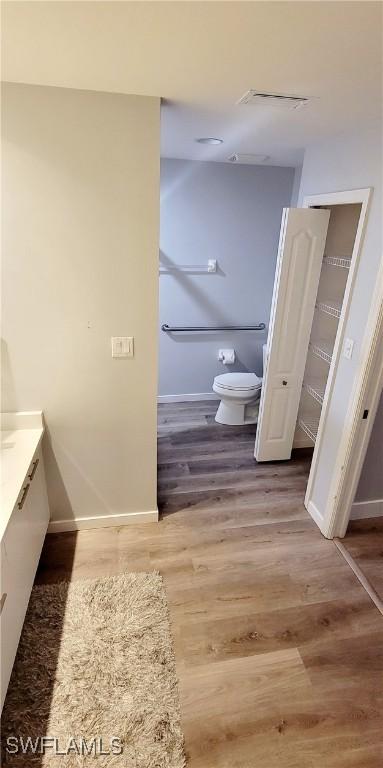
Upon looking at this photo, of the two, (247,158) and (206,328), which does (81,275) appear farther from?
(206,328)

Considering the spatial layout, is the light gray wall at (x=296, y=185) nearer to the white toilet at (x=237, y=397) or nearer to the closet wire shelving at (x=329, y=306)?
the closet wire shelving at (x=329, y=306)

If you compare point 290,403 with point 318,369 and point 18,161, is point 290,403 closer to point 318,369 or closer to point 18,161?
point 318,369

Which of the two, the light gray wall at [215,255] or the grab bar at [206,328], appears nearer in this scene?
the light gray wall at [215,255]

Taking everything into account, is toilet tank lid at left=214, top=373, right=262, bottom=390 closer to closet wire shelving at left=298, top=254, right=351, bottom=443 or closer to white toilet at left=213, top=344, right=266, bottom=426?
white toilet at left=213, top=344, right=266, bottom=426

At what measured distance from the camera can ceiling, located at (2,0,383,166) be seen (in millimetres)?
1044

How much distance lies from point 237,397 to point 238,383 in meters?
0.14

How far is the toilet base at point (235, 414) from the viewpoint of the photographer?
3797mm

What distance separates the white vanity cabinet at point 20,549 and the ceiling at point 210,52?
1588 millimetres

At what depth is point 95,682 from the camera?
5.23ft

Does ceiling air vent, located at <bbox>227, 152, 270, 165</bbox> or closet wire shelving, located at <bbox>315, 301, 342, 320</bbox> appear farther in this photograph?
ceiling air vent, located at <bbox>227, 152, 270, 165</bbox>

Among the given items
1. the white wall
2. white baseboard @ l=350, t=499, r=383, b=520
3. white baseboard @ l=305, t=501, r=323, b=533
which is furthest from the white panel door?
white baseboard @ l=350, t=499, r=383, b=520

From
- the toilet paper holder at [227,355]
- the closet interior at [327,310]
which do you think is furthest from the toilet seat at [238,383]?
the closet interior at [327,310]

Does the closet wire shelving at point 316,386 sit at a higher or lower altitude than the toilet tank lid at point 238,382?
higher

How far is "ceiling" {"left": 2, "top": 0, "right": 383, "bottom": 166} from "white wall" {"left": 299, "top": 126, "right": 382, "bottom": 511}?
0.17 meters
